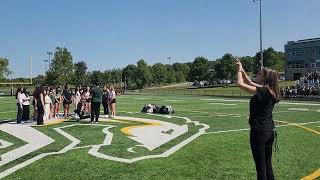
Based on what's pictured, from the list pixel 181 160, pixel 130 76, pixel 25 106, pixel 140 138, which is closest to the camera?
pixel 181 160

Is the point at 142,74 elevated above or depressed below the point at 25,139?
above

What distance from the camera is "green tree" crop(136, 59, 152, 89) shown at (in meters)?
135

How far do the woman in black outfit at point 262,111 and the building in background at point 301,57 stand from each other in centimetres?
10914

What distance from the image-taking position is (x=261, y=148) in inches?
272

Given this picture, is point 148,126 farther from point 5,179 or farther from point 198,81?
point 198,81

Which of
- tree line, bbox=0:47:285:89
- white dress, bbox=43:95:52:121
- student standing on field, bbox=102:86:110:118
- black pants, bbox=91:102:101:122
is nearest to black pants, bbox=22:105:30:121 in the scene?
white dress, bbox=43:95:52:121

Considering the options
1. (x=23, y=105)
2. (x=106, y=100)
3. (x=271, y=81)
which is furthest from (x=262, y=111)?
(x=106, y=100)

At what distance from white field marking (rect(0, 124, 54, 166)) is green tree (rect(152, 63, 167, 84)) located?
12862 centimetres

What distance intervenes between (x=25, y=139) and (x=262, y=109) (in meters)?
10.4

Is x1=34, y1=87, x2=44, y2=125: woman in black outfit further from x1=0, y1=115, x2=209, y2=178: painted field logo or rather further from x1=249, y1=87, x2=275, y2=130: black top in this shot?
x1=249, y1=87, x2=275, y2=130: black top

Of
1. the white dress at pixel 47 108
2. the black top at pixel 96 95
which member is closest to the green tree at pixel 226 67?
the white dress at pixel 47 108

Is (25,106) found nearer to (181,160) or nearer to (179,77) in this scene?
(181,160)

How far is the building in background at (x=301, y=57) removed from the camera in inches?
4486

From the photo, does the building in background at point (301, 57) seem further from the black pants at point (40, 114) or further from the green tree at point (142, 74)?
the black pants at point (40, 114)
